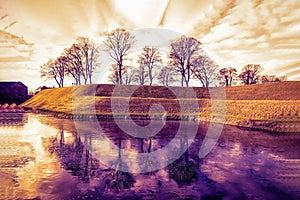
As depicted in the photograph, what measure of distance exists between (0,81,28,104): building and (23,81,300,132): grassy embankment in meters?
42.9

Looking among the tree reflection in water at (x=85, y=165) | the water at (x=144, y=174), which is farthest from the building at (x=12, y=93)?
the tree reflection in water at (x=85, y=165)

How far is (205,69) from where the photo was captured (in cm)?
10081

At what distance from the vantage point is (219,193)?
34.9 ft

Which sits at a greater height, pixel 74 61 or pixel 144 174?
pixel 74 61

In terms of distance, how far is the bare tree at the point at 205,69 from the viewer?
88.1 m

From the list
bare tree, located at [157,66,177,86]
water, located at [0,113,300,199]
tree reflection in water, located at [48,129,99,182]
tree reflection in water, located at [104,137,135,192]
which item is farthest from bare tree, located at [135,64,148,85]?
tree reflection in water, located at [104,137,135,192]

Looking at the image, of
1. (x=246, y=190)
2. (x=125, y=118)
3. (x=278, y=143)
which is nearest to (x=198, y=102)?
(x=125, y=118)

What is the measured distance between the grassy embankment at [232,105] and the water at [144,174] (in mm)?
14181

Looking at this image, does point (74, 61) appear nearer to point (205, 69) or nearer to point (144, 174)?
point (205, 69)

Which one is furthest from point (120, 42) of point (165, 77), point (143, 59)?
point (165, 77)

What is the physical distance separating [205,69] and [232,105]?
56.6m

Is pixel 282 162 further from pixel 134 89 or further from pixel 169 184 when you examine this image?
pixel 134 89

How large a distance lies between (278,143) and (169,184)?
53.4 ft

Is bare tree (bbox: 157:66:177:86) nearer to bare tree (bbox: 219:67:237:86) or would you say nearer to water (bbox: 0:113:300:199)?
bare tree (bbox: 219:67:237:86)
